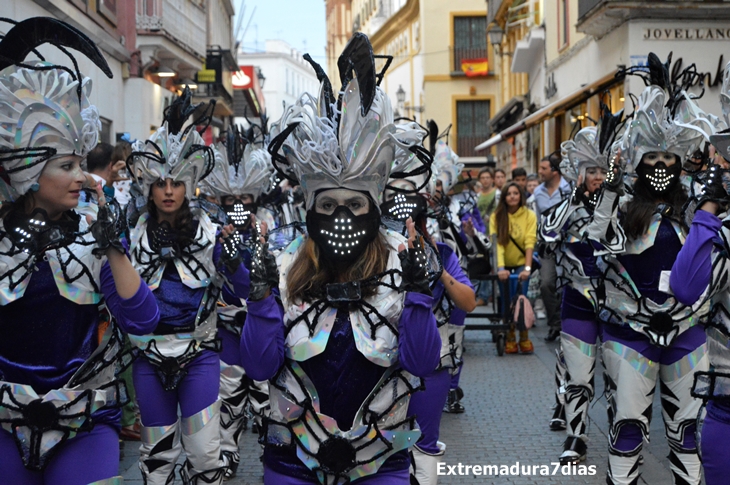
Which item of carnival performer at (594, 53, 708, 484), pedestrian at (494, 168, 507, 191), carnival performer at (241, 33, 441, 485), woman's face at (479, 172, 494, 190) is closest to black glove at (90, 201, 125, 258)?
carnival performer at (241, 33, 441, 485)

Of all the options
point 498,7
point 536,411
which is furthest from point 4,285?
point 498,7

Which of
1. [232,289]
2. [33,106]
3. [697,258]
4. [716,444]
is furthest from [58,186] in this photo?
[716,444]

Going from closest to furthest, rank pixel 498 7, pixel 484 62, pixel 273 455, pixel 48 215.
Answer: pixel 273 455 → pixel 48 215 → pixel 498 7 → pixel 484 62

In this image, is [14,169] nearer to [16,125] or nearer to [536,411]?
[16,125]

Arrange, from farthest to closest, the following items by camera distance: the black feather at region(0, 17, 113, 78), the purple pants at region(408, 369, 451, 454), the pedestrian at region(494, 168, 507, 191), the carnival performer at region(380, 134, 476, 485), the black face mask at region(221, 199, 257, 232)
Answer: the pedestrian at region(494, 168, 507, 191)
the black face mask at region(221, 199, 257, 232)
the purple pants at region(408, 369, 451, 454)
the carnival performer at region(380, 134, 476, 485)
the black feather at region(0, 17, 113, 78)

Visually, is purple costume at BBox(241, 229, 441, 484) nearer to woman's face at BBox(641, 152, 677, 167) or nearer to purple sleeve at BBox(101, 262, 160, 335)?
purple sleeve at BBox(101, 262, 160, 335)

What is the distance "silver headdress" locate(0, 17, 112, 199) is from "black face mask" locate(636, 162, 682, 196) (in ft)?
11.4

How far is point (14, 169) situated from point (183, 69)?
19.4m

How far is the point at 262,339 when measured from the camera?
3.51 meters

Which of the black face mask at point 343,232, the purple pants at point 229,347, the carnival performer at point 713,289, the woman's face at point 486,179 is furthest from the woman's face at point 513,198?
the black face mask at point 343,232

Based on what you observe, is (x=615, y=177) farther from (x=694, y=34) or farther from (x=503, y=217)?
(x=694, y=34)

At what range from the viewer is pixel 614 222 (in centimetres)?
577

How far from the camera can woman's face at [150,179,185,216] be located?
5695 mm

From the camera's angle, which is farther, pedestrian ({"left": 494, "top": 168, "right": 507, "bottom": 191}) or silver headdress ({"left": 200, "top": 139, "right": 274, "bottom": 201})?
pedestrian ({"left": 494, "top": 168, "right": 507, "bottom": 191})
